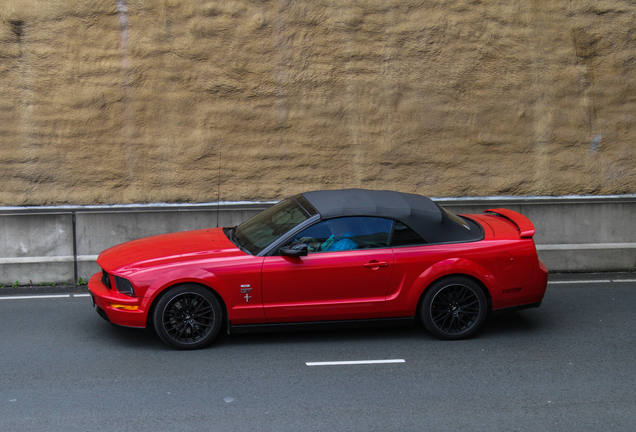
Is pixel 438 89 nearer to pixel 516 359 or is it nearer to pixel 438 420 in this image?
pixel 516 359

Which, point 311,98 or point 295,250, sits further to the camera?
point 311,98

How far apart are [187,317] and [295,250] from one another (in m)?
1.23

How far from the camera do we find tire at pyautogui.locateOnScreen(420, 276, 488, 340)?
19.9ft

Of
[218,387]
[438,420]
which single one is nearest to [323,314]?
[218,387]

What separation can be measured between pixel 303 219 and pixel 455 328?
1929 millimetres

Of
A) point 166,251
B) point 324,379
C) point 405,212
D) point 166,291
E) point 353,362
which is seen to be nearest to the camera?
point 324,379

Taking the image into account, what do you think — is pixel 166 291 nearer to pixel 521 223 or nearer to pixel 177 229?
pixel 177 229

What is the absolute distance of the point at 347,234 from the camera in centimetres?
607

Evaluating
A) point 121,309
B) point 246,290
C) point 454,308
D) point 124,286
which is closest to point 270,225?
point 246,290

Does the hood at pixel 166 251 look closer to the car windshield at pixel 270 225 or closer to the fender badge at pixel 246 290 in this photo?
the car windshield at pixel 270 225

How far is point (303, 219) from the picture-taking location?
6.13 m

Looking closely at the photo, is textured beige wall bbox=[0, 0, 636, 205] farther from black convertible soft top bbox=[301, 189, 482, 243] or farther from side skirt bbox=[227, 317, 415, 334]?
side skirt bbox=[227, 317, 415, 334]

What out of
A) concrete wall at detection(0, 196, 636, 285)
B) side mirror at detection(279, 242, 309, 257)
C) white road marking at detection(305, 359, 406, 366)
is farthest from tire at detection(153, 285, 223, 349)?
concrete wall at detection(0, 196, 636, 285)

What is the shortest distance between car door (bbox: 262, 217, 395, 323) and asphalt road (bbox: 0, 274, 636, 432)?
38cm
